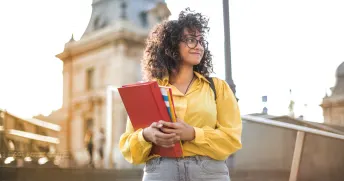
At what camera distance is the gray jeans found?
1592mm

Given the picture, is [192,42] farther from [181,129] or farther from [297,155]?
[297,155]

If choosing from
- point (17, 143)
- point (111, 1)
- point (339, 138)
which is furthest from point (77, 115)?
point (339, 138)

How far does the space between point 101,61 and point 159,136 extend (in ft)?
21.5

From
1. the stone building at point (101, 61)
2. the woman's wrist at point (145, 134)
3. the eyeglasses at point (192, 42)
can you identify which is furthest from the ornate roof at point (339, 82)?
the woman's wrist at point (145, 134)

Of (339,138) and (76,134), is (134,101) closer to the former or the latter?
(339,138)

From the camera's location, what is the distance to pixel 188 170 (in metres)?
1.60

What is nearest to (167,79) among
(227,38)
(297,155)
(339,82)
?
(297,155)

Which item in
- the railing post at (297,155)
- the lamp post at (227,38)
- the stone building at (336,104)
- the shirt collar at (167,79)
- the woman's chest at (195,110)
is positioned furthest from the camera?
the lamp post at (227,38)

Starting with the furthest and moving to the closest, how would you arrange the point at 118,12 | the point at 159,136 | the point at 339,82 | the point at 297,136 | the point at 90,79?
the point at 118,12 → the point at 90,79 → the point at 339,82 → the point at 297,136 → the point at 159,136

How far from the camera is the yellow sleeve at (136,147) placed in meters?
1.60

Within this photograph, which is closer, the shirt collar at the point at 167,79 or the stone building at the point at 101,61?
the shirt collar at the point at 167,79

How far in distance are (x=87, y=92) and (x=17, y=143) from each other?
6.63 ft

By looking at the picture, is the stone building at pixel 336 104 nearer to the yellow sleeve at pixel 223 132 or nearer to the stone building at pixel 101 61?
the yellow sleeve at pixel 223 132

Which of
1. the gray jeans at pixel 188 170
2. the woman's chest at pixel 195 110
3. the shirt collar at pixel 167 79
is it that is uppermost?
the shirt collar at pixel 167 79
